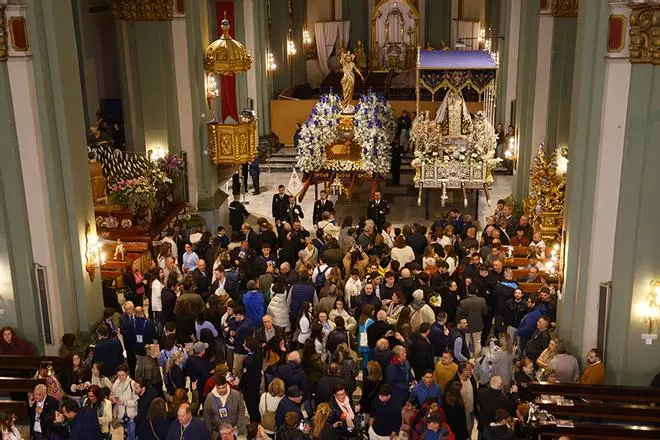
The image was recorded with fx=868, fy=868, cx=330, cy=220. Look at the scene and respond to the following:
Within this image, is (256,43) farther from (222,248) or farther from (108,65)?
(222,248)

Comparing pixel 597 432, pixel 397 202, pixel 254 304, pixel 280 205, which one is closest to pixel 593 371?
pixel 597 432

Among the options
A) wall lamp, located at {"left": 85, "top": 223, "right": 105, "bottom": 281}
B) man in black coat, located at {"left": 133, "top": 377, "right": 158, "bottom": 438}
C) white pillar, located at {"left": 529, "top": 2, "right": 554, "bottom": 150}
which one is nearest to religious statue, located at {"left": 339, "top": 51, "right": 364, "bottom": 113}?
white pillar, located at {"left": 529, "top": 2, "right": 554, "bottom": 150}

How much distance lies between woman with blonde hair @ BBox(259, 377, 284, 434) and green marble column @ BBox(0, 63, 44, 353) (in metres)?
4.33

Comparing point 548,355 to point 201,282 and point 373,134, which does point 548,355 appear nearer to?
point 201,282

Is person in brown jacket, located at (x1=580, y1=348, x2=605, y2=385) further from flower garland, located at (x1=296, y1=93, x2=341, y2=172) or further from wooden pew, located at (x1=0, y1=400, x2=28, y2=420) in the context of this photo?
flower garland, located at (x1=296, y1=93, x2=341, y2=172)

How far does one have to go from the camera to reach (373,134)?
69.3 ft

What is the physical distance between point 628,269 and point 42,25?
8.43 metres

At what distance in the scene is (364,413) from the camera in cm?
1066

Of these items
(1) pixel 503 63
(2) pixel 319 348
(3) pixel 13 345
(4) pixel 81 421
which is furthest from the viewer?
(1) pixel 503 63

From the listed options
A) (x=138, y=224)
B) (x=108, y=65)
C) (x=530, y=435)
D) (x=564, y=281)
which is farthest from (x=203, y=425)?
(x=108, y=65)

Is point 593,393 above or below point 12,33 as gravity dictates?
below

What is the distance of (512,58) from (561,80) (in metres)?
7.25

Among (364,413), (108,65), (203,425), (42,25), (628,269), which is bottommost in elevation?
(364,413)

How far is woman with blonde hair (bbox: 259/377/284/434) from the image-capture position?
966 cm
